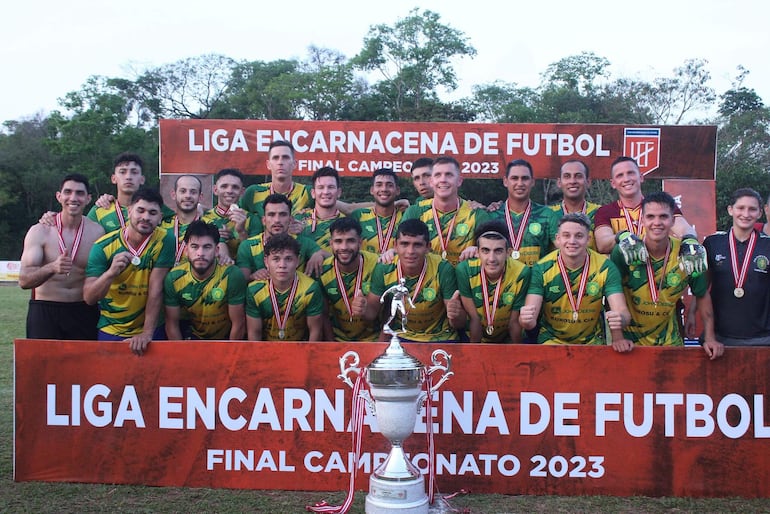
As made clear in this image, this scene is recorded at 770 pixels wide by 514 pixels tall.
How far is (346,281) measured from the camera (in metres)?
6.00

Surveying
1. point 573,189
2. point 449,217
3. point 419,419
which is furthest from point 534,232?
point 419,419

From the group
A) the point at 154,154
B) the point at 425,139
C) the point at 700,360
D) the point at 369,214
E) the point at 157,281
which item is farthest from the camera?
the point at 154,154

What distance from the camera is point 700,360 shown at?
4875mm

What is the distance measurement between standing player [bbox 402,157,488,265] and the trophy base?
2.56m

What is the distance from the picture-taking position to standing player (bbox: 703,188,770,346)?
5.41m

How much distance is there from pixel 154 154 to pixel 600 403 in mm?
42706

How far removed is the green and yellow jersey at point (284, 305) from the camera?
562cm

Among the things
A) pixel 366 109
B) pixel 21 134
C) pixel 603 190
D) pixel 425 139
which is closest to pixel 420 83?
pixel 366 109

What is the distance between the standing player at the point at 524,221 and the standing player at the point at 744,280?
1.45m

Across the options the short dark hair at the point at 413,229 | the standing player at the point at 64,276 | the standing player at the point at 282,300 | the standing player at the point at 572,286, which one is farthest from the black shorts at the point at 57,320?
the standing player at the point at 572,286

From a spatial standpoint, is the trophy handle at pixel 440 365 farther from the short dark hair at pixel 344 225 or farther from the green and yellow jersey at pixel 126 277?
the green and yellow jersey at pixel 126 277

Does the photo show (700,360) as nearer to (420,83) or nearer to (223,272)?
(223,272)

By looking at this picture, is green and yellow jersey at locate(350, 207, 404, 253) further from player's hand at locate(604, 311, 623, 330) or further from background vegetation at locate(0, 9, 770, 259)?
background vegetation at locate(0, 9, 770, 259)

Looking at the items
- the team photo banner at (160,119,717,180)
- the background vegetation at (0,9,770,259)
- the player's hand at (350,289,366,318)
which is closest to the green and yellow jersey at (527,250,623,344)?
the player's hand at (350,289,366,318)
